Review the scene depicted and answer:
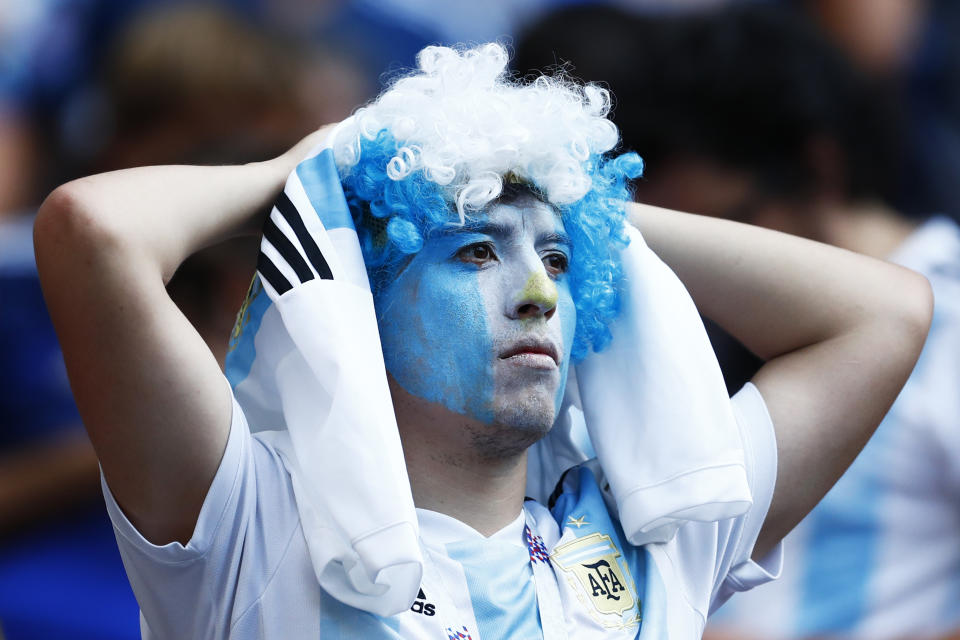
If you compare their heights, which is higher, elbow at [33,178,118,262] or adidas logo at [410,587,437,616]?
elbow at [33,178,118,262]

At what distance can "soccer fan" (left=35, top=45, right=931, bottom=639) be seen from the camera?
1554 mm

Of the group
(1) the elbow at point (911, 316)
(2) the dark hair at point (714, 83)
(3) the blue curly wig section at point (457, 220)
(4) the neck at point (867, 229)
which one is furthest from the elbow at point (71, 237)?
(4) the neck at point (867, 229)

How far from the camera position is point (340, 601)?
1619 mm

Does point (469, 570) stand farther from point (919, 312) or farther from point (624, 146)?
point (624, 146)

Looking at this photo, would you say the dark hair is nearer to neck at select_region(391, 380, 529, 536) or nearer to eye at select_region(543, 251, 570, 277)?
eye at select_region(543, 251, 570, 277)

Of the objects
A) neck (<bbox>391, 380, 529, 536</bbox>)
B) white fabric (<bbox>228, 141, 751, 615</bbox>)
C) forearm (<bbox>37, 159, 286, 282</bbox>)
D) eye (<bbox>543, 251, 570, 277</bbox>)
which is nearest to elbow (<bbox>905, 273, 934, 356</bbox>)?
white fabric (<bbox>228, 141, 751, 615</bbox>)

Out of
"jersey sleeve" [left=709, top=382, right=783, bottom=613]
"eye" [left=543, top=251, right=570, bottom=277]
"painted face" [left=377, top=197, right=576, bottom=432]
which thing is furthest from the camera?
"jersey sleeve" [left=709, top=382, right=783, bottom=613]

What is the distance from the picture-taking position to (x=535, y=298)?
5.64ft

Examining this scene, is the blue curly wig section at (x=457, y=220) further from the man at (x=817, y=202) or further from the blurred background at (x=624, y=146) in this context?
the man at (x=817, y=202)

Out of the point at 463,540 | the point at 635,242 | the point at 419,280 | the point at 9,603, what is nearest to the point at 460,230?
the point at 419,280

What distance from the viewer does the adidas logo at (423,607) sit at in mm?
1663

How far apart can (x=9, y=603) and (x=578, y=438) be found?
152cm

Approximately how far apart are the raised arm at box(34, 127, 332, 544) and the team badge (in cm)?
60

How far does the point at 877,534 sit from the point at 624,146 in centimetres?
133
